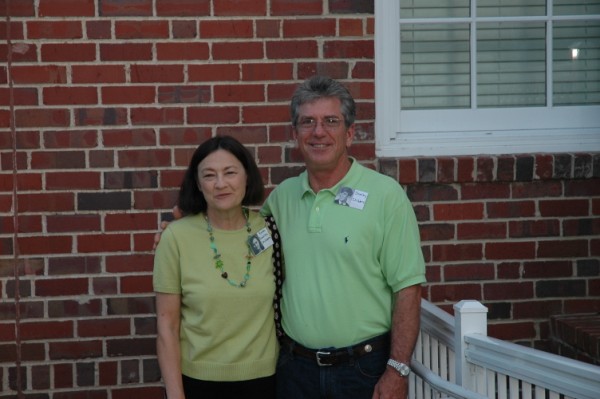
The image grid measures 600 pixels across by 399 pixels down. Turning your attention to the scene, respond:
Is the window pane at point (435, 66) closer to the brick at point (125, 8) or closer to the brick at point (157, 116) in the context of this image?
the brick at point (157, 116)

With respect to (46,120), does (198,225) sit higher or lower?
lower

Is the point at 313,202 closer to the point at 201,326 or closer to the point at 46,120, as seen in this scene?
the point at 201,326

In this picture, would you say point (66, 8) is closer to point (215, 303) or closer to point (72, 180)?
point (72, 180)

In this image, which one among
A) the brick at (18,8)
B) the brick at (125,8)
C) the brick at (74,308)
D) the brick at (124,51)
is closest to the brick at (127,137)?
the brick at (124,51)

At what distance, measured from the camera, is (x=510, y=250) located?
476cm

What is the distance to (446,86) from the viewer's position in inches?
193

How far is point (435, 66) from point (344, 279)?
1.93 meters

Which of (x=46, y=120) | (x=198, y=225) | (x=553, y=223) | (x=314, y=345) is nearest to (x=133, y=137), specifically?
(x=46, y=120)

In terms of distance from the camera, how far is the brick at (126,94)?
4.43 metres

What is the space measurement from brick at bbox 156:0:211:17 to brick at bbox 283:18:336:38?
39 centimetres

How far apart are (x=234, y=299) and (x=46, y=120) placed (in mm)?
1646

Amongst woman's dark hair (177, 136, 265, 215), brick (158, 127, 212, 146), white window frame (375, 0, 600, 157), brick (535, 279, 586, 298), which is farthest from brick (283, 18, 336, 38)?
brick (535, 279, 586, 298)

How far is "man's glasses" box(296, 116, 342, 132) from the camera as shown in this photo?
3342mm

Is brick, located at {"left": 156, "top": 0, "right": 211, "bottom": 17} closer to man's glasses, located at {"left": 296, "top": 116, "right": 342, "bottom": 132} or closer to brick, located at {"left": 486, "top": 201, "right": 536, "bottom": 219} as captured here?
man's glasses, located at {"left": 296, "top": 116, "right": 342, "bottom": 132}
